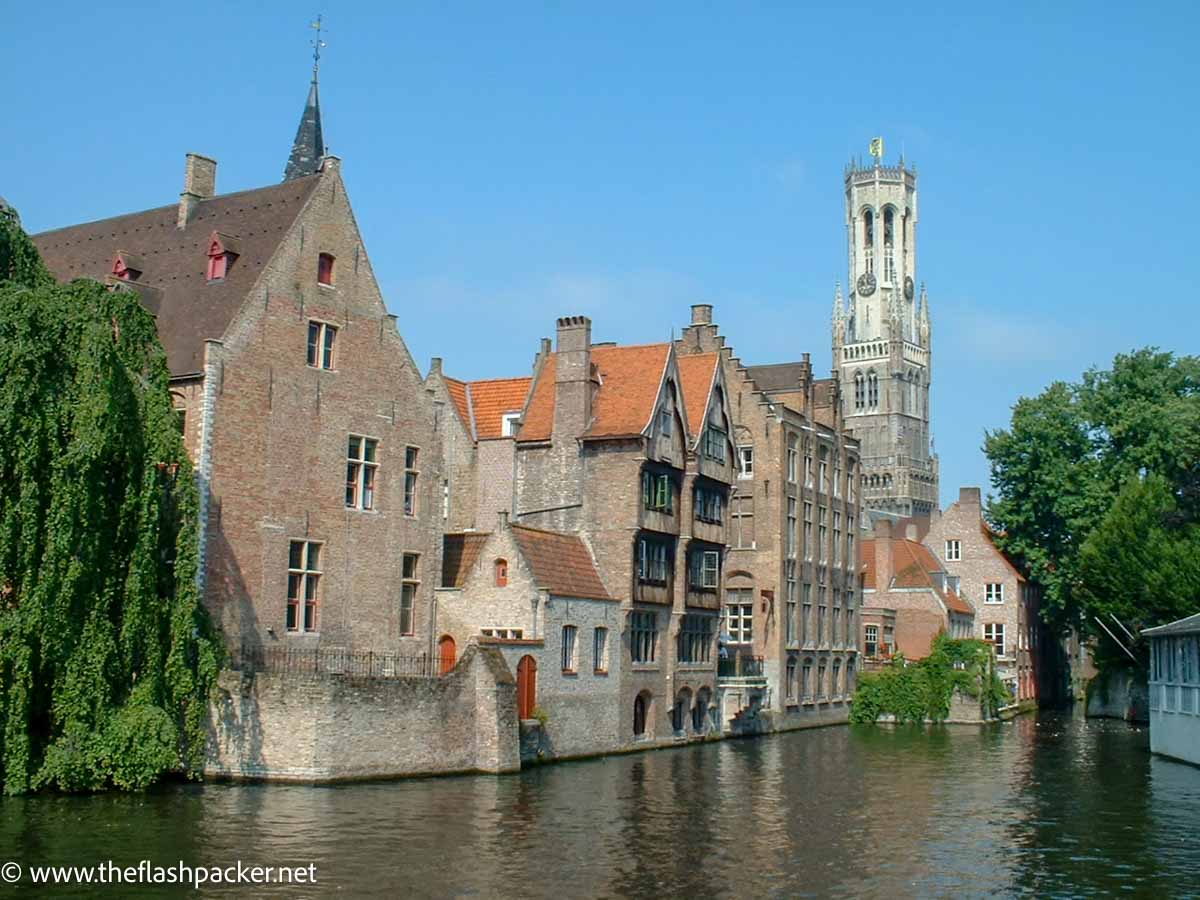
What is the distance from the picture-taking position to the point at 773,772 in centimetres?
3897

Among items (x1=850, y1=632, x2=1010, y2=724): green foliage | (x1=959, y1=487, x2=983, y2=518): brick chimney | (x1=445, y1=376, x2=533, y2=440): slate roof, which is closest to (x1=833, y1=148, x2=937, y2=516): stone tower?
(x1=959, y1=487, x2=983, y2=518): brick chimney

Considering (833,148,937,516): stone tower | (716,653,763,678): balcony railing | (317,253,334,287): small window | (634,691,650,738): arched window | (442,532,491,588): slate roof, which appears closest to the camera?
(317,253,334,287): small window

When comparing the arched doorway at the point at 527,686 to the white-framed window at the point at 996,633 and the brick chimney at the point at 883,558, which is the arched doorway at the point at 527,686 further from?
the white-framed window at the point at 996,633

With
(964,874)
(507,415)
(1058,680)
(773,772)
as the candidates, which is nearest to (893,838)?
(964,874)

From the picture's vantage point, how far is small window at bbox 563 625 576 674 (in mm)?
40688

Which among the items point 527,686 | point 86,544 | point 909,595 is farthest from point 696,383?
point 909,595

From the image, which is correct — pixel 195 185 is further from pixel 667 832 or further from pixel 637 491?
pixel 667 832

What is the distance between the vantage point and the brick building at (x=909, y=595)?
7156cm

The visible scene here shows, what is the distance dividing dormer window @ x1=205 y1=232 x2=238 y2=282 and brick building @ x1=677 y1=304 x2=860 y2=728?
2386 centimetres

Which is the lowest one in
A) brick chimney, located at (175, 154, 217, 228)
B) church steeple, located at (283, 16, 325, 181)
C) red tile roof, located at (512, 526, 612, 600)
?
red tile roof, located at (512, 526, 612, 600)

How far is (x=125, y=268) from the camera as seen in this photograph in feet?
130

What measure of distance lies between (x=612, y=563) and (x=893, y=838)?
19.1 meters

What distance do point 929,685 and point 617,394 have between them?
2772 cm

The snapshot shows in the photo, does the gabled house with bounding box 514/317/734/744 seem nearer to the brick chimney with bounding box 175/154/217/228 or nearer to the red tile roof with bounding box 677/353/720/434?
the red tile roof with bounding box 677/353/720/434
